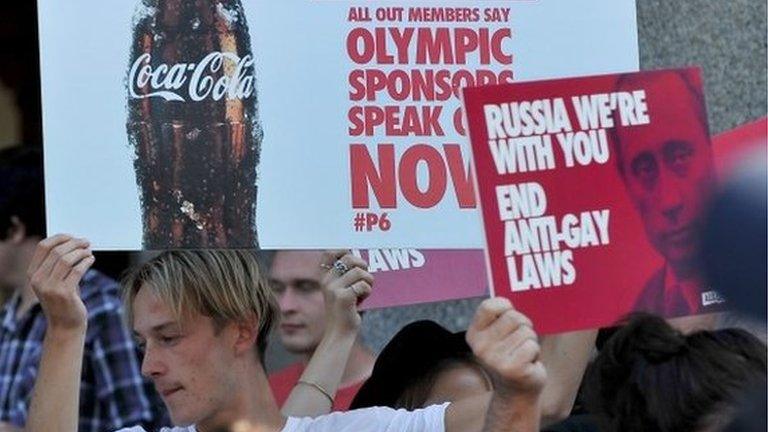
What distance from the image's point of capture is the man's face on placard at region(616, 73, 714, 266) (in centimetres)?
344

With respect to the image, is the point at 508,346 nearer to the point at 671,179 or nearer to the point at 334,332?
the point at 671,179

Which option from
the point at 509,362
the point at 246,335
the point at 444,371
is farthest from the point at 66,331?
the point at 509,362

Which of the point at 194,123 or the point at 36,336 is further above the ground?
the point at 194,123

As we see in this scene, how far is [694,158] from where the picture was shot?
137 inches

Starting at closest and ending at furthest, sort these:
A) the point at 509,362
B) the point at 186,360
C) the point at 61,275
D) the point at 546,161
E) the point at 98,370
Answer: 1. the point at 509,362
2. the point at 546,161
3. the point at 61,275
4. the point at 186,360
5. the point at 98,370

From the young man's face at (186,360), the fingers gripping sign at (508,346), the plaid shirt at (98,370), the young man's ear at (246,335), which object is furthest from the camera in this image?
the plaid shirt at (98,370)

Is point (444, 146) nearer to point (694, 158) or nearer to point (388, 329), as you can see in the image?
point (694, 158)

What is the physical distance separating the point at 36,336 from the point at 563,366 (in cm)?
139

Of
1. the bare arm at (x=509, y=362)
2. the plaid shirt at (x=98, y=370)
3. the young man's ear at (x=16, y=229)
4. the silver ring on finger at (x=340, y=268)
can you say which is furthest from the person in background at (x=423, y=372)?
the young man's ear at (x=16, y=229)

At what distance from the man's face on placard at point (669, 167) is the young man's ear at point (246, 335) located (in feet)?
2.89

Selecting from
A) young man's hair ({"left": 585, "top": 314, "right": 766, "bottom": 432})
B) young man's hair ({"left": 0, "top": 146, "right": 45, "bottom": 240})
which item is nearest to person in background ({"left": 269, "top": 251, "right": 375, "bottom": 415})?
young man's hair ({"left": 0, "top": 146, "right": 45, "bottom": 240})

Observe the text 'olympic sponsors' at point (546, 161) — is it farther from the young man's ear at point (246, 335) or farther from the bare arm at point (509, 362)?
the young man's ear at point (246, 335)

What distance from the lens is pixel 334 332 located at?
4418 millimetres

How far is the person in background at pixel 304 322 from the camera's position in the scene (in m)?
4.86
